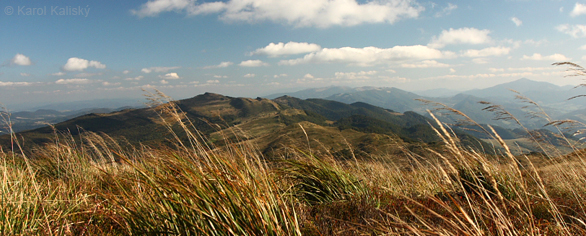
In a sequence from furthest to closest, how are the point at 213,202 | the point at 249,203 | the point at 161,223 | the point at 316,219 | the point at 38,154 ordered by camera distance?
the point at 38,154 < the point at 316,219 < the point at 161,223 < the point at 213,202 < the point at 249,203

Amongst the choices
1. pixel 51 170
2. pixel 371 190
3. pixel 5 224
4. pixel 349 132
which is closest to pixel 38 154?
pixel 51 170

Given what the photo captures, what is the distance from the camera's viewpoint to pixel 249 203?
2.04 metres

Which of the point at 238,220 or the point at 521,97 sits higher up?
the point at 521,97

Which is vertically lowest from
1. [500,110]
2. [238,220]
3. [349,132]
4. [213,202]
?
[349,132]

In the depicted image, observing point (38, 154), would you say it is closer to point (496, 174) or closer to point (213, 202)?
point (213, 202)

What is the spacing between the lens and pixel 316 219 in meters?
2.94

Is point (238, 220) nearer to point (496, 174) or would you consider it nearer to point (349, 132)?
point (496, 174)

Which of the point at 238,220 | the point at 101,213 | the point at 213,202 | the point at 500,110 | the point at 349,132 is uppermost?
the point at 500,110

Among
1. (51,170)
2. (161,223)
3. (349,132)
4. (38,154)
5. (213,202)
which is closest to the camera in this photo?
(213,202)

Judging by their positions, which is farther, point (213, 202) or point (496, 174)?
point (496, 174)

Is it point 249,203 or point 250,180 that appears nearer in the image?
point 249,203

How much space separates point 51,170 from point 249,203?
5.76m

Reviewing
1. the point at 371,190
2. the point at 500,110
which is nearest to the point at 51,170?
the point at 371,190

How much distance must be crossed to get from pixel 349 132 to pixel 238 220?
181 m
